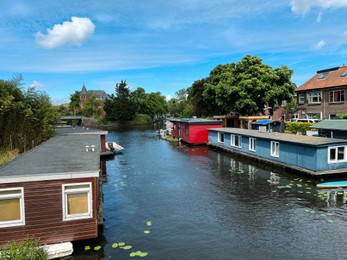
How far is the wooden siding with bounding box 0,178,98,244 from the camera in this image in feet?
35.1

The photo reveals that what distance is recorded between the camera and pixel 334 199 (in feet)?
56.7

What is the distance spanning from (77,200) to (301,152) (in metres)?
18.3

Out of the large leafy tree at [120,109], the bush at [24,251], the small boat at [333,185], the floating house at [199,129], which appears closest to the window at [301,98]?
the floating house at [199,129]

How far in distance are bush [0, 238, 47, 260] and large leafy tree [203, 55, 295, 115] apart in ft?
136

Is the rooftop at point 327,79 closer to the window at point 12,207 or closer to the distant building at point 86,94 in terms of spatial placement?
the window at point 12,207

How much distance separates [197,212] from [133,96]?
120m

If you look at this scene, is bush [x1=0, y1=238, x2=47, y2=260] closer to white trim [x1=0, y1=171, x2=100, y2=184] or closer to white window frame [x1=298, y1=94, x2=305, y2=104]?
white trim [x1=0, y1=171, x2=100, y2=184]

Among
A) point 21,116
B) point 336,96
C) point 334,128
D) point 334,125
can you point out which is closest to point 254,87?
point 336,96

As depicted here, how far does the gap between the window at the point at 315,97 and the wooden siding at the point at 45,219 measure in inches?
1676

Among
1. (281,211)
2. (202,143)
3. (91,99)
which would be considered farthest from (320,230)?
(91,99)

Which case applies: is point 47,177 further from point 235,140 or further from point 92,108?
point 92,108

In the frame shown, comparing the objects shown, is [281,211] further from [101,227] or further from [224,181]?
[101,227]

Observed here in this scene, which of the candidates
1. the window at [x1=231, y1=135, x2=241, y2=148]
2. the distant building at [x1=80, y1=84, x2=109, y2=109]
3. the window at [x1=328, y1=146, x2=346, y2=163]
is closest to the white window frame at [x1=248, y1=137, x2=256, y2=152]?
the window at [x1=231, y1=135, x2=241, y2=148]

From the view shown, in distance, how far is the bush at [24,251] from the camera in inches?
369
